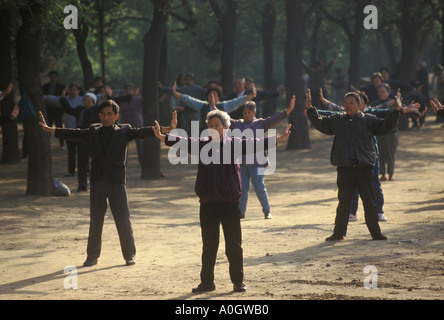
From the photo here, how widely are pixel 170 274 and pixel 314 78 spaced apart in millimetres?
19704

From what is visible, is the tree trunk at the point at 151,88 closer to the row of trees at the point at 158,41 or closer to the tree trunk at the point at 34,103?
the row of trees at the point at 158,41

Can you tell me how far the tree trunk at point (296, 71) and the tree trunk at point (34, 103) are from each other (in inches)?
390

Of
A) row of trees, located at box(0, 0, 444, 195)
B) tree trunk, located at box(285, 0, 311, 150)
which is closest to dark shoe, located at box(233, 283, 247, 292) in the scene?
row of trees, located at box(0, 0, 444, 195)

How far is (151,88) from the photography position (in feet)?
61.9

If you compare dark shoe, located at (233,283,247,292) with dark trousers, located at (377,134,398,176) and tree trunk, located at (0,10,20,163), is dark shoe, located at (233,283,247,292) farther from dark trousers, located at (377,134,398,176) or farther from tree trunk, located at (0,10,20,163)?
tree trunk, located at (0,10,20,163)

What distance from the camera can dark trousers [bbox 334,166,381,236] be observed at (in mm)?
10531

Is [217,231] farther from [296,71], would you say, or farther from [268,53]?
[268,53]

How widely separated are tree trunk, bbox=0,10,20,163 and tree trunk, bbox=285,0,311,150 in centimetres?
783

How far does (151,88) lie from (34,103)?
378cm

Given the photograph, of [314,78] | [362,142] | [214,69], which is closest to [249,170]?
[362,142]

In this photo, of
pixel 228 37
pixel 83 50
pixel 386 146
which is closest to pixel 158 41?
pixel 386 146

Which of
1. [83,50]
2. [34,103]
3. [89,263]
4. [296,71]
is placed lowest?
[89,263]

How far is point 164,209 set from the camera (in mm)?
14422
